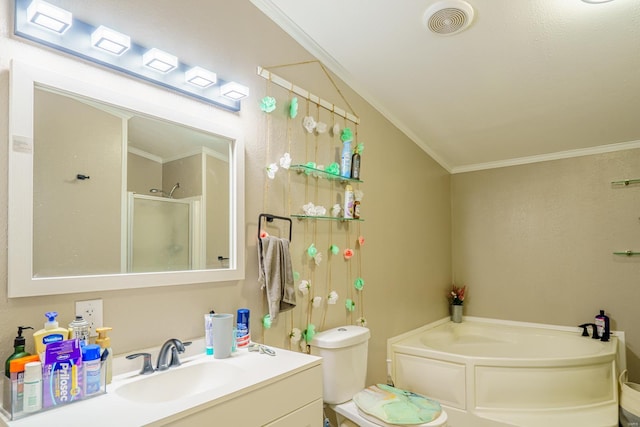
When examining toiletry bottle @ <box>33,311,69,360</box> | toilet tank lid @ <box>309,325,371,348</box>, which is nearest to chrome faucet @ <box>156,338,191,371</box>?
toiletry bottle @ <box>33,311,69,360</box>

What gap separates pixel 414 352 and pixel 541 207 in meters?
1.93

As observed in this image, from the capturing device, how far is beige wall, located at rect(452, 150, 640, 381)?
10.8ft

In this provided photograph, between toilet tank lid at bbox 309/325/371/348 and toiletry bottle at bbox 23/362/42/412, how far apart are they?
4.57ft

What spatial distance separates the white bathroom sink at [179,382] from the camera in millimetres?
1359

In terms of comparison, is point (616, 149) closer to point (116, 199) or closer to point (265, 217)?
point (265, 217)

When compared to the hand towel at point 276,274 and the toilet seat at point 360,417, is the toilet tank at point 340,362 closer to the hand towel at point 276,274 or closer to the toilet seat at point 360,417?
the toilet seat at point 360,417

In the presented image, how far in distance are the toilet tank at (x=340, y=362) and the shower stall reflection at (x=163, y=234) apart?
90 centimetres

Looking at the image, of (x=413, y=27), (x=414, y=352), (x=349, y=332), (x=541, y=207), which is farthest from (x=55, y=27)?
(x=541, y=207)

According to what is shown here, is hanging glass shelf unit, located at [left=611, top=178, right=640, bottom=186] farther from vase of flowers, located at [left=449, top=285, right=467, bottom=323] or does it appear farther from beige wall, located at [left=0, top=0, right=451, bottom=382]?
vase of flowers, located at [left=449, top=285, right=467, bottom=323]

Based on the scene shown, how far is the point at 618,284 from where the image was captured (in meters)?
3.29

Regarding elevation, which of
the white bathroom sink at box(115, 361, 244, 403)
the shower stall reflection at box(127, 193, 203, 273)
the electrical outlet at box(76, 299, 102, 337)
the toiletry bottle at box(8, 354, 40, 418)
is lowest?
the white bathroom sink at box(115, 361, 244, 403)

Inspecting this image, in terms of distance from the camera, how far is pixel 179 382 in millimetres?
1504

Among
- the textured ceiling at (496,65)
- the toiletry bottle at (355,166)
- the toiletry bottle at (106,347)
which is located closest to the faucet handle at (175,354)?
the toiletry bottle at (106,347)

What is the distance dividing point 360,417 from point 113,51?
206cm
